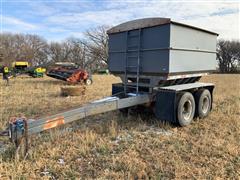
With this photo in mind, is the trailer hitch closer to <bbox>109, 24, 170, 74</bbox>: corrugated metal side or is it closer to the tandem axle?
the tandem axle

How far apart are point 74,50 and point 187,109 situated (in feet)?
143

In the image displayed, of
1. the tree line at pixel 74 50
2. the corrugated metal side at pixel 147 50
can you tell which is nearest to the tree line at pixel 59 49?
the tree line at pixel 74 50

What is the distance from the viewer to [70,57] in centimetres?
4622

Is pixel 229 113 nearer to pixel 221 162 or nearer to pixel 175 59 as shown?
pixel 175 59

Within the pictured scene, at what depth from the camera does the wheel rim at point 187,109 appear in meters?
5.29

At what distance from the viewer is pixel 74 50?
46688 millimetres

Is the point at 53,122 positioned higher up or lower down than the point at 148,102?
lower down

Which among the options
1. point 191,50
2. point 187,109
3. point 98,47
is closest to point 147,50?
point 191,50

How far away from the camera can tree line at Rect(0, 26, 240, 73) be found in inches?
1644

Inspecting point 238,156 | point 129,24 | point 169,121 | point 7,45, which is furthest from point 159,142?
point 7,45

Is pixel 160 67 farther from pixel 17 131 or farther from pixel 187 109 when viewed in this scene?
pixel 17 131

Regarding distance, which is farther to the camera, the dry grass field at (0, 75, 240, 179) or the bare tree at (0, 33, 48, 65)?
the bare tree at (0, 33, 48, 65)

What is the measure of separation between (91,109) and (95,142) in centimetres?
60

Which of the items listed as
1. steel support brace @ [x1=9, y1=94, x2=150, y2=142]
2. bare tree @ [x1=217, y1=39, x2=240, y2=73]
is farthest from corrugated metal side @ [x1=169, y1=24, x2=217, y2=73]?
bare tree @ [x1=217, y1=39, x2=240, y2=73]
